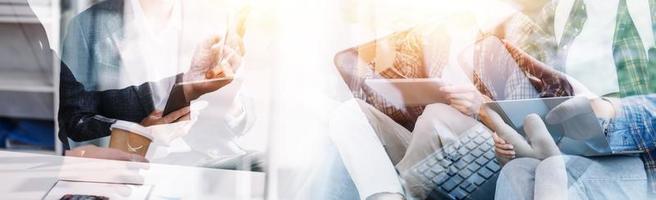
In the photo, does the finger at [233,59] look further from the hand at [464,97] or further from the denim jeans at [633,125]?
the denim jeans at [633,125]

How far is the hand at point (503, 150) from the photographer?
165 cm

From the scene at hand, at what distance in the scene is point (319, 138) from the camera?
5.31 feet

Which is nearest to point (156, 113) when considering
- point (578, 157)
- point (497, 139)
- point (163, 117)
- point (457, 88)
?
point (163, 117)

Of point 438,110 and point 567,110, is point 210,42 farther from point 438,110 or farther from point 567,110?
point 567,110

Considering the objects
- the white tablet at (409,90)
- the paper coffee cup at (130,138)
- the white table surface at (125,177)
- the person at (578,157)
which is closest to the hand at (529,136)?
the person at (578,157)

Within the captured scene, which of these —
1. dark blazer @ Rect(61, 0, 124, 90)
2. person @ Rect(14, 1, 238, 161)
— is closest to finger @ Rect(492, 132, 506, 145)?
person @ Rect(14, 1, 238, 161)

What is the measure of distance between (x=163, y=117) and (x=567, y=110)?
998 millimetres

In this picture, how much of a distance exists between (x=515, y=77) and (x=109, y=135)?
39.6 inches

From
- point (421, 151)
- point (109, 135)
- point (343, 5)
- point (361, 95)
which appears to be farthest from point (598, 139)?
point (109, 135)

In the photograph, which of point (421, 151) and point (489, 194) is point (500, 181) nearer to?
point (489, 194)

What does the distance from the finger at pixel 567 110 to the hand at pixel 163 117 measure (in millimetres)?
892

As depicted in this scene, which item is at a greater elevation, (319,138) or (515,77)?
(515,77)

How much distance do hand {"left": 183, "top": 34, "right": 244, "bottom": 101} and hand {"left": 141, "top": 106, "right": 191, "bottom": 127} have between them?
35 mm

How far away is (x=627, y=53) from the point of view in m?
1.66
